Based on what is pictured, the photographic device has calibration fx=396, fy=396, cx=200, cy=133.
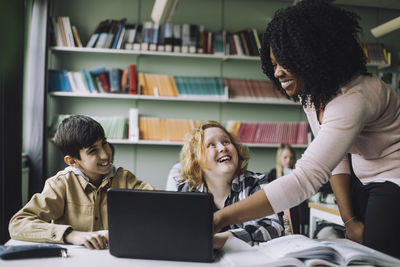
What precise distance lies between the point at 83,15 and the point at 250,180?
336 cm

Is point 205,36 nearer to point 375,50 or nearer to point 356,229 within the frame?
point 375,50

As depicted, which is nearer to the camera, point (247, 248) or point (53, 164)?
point (247, 248)

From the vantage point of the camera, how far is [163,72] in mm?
4379

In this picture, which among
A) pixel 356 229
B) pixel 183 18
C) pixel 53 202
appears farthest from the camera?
pixel 183 18

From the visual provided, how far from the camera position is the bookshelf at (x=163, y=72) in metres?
4.23

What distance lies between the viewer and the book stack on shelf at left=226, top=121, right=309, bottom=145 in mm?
4324

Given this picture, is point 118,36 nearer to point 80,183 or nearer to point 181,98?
point 181,98

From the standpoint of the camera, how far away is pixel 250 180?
1673 millimetres

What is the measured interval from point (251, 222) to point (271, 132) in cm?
299

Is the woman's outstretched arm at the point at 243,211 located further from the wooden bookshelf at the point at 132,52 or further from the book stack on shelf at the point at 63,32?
the book stack on shelf at the point at 63,32

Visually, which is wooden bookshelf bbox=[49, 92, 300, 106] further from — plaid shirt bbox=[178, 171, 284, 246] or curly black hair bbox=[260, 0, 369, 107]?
curly black hair bbox=[260, 0, 369, 107]

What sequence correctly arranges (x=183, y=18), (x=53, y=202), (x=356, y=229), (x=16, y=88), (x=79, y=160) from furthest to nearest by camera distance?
(x=183, y=18)
(x=16, y=88)
(x=79, y=160)
(x=53, y=202)
(x=356, y=229)

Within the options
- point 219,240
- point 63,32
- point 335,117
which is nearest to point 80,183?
point 219,240

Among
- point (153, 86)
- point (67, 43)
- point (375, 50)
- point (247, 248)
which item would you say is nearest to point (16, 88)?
point (67, 43)
